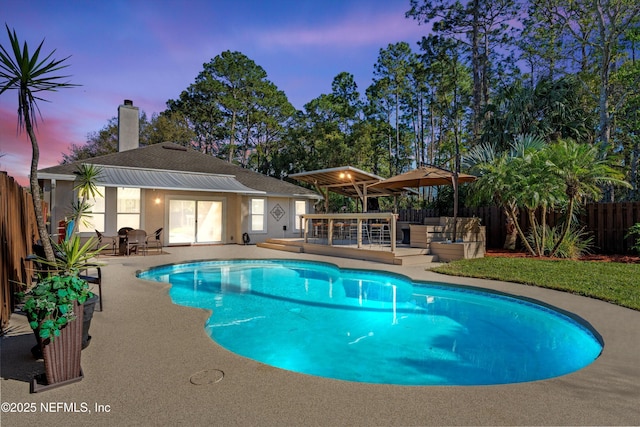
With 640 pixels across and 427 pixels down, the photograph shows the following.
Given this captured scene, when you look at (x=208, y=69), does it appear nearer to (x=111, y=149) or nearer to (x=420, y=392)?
(x=111, y=149)

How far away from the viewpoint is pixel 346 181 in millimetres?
16422

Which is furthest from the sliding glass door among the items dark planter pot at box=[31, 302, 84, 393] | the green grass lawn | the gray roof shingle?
dark planter pot at box=[31, 302, 84, 393]

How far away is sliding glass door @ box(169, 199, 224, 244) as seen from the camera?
16984 millimetres

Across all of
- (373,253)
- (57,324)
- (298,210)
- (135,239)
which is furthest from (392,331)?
(298,210)

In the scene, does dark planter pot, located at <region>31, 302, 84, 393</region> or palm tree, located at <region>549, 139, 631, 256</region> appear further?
palm tree, located at <region>549, 139, 631, 256</region>

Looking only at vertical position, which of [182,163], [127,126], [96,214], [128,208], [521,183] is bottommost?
[96,214]

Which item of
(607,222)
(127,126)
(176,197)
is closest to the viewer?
(607,222)

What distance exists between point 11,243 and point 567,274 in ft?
39.5

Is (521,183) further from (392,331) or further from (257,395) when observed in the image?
(257,395)

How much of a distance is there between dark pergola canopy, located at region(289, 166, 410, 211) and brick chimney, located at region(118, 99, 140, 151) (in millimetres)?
10329

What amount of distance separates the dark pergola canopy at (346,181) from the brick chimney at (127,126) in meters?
10.3

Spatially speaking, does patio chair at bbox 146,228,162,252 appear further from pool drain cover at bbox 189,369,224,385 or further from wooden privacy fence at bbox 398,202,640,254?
wooden privacy fence at bbox 398,202,640,254

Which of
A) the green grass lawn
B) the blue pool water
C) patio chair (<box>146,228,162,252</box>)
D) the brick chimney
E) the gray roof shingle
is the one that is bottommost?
the blue pool water

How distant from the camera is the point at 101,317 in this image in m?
5.45
